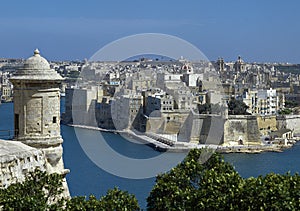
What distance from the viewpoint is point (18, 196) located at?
9.97ft

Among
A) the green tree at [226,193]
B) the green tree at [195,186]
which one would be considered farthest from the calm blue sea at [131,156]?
the green tree at [226,193]

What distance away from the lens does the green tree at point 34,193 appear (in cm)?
299

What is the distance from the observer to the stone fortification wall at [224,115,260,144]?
18578 mm

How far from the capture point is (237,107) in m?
22.5

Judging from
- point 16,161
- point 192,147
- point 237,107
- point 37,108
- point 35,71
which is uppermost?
point 35,71

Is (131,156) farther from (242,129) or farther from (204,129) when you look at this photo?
(242,129)

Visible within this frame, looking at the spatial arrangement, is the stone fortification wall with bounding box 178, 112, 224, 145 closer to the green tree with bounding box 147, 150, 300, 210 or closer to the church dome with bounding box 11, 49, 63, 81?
the green tree with bounding box 147, 150, 300, 210

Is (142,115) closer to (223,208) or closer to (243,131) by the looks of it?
(243,131)

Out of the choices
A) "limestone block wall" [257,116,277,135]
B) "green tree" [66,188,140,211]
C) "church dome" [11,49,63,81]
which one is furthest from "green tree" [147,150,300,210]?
"limestone block wall" [257,116,277,135]

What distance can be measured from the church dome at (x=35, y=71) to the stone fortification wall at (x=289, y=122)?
740 inches

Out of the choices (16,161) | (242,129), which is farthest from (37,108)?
(242,129)

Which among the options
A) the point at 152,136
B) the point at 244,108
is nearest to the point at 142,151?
the point at 152,136

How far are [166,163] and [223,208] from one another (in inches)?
437

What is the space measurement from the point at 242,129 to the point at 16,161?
1588 cm
